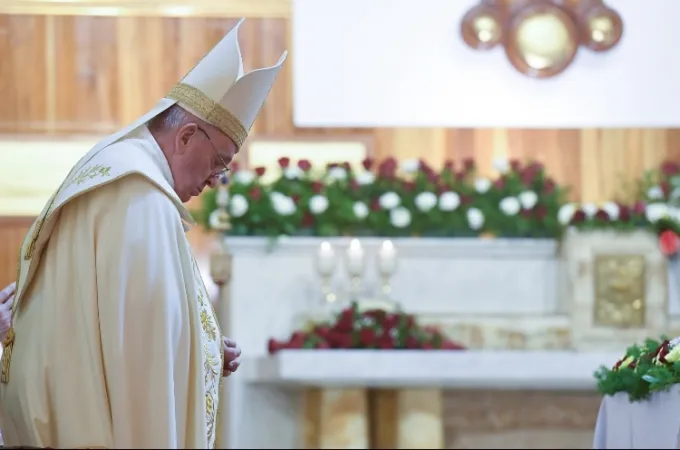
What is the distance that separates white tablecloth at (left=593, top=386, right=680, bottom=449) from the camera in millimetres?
3898

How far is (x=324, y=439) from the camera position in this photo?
6.40m

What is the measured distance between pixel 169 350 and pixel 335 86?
5.38 metres

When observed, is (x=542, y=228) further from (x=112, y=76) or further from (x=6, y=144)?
(x=6, y=144)

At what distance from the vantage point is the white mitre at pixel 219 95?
316 centimetres

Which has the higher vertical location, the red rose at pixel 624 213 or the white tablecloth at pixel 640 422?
the red rose at pixel 624 213

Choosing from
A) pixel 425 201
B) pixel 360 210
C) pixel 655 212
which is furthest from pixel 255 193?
pixel 655 212

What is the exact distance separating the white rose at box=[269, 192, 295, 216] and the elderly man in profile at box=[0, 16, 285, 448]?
3.65 meters

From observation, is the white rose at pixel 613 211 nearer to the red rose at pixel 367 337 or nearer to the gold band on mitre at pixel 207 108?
the red rose at pixel 367 337

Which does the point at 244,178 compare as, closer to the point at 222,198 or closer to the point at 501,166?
the point at 222,198

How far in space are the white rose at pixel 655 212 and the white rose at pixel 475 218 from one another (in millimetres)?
852

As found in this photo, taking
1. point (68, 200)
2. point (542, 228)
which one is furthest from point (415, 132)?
point (68, 200)

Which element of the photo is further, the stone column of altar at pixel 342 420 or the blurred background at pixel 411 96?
the blurred background at pixel 411 96

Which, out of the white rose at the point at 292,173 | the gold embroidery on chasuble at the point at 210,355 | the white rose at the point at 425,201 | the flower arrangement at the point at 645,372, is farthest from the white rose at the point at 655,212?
the gold embroidery on chasuble at the point at 210,355

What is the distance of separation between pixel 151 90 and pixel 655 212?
10.2 ft
